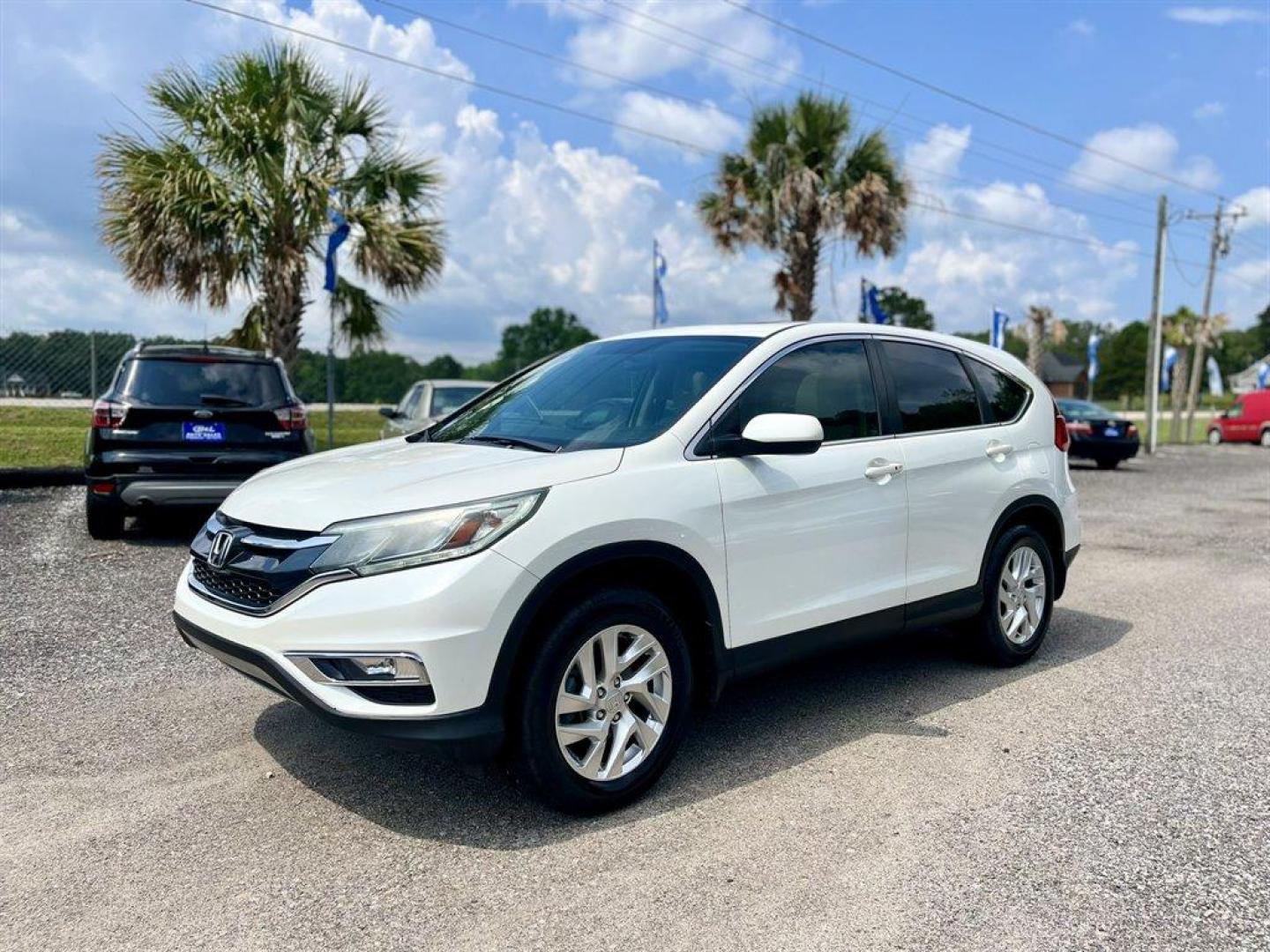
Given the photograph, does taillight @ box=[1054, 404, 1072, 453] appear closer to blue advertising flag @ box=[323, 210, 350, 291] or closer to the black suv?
the black suv

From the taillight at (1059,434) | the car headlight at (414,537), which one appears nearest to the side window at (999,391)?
the taillight at (1059,434)

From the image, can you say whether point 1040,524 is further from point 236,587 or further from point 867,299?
point 867,299

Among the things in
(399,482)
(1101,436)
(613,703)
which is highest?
(399,482)

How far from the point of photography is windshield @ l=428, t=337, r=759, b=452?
3932mm

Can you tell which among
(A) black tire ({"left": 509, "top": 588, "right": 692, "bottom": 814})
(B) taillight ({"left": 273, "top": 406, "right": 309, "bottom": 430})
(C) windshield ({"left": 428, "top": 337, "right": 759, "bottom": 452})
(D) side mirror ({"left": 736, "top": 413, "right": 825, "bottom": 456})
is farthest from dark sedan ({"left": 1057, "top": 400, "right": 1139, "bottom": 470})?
(A) black tire ({"left": 509, "top": 588, "right": 692, "bottom": 814})

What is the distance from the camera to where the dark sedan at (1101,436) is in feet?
67.8

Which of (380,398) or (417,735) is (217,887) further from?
(380,398)

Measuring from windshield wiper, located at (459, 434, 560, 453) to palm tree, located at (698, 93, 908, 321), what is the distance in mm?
Answer: 15734

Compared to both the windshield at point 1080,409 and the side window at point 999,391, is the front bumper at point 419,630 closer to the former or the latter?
the side window at point 999,391

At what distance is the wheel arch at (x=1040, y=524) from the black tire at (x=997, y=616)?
4cm

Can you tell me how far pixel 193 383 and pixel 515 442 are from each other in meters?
5.39

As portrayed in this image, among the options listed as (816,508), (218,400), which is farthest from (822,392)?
(218,400)

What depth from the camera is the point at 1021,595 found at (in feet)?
17.5

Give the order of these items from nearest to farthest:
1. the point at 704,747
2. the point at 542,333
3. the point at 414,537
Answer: the point at 414,537
the point at 704,747
the point at 542,333
